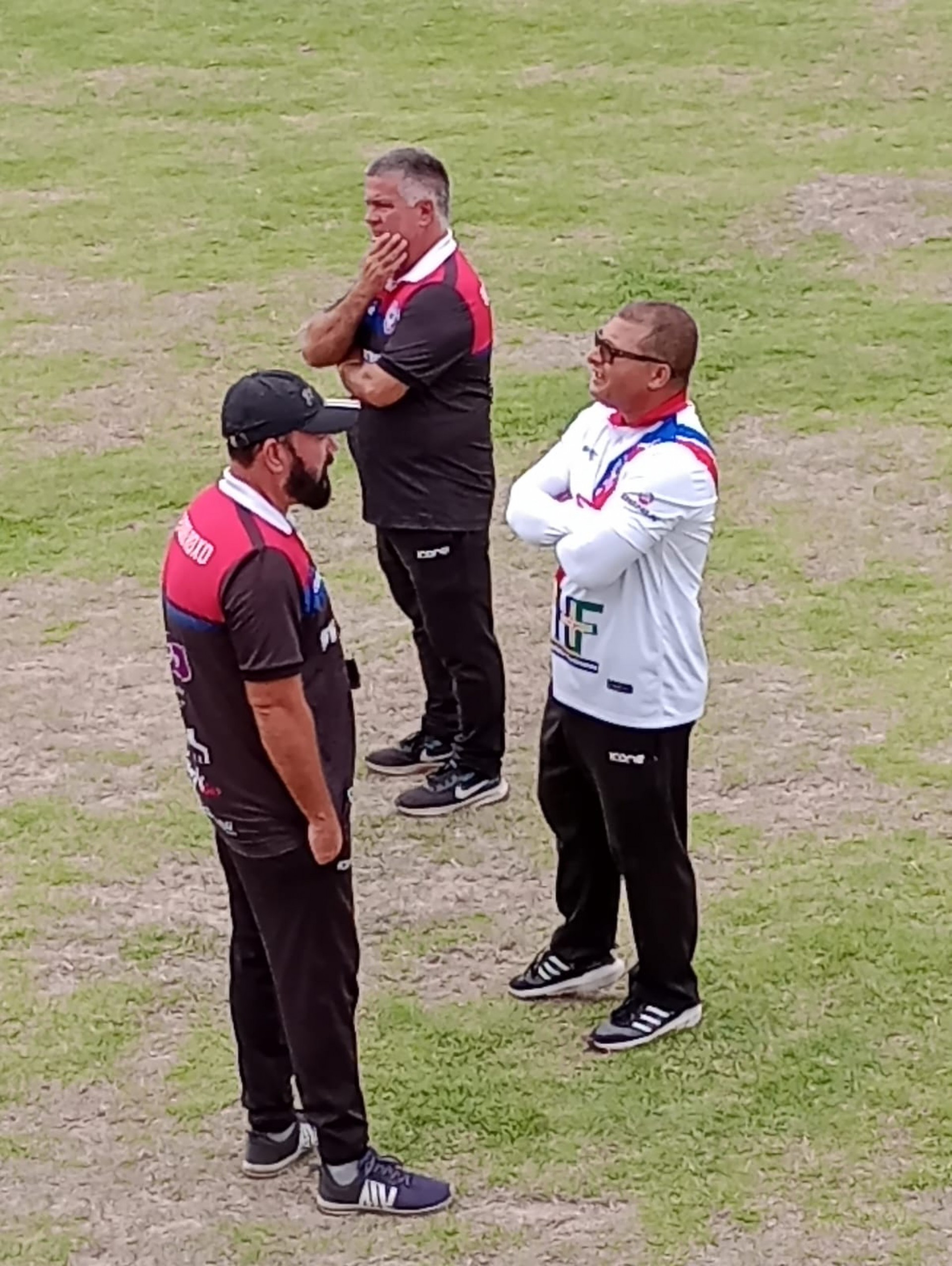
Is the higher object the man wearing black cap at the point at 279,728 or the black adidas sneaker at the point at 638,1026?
the man wearing black cap at the point at 279,728

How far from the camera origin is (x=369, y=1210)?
4832 mm

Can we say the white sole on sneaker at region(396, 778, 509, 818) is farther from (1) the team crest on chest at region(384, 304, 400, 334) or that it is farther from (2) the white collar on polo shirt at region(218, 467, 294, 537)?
(2) the white collar on polo shirt at region(218, 467, 294, 537)

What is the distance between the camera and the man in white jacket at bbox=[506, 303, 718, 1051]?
488cm

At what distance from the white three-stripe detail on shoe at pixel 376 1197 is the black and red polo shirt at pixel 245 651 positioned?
897 mm

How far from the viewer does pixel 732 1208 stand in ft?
15.9

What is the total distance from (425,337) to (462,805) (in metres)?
1.61

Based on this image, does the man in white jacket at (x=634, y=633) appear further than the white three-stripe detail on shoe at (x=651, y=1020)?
No

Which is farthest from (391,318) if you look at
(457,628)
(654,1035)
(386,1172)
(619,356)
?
(386,1172)

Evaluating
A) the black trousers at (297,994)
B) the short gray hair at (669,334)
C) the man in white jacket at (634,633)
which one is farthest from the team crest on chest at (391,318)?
the black trousers at (297,994)

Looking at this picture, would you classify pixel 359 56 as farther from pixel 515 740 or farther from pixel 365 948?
pixel 365 948

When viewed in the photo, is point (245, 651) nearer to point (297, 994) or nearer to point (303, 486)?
point (303, 486)

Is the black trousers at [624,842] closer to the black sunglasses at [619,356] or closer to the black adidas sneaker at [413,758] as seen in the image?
the black sunglasses at [619,356]

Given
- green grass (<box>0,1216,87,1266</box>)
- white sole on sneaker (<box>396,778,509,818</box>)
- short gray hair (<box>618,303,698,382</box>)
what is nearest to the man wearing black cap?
green grass (<box>0,1216,87,1266</box>)

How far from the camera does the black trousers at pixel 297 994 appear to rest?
449 cm
